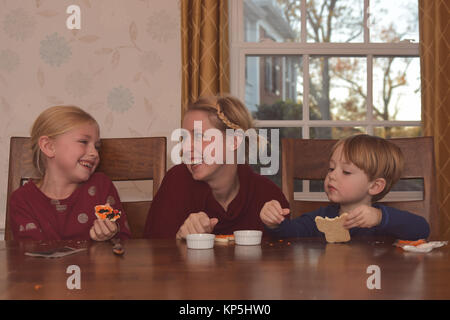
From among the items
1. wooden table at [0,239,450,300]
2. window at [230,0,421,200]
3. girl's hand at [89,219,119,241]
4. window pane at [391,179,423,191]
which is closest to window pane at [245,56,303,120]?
window at [230,0,421,200]

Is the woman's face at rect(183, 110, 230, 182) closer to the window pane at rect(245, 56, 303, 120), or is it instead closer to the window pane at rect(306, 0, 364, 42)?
the window pane at rect(245, 56, 303, 120)

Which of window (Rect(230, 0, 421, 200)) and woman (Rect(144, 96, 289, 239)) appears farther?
window (Rect(230, 0, 421, 200))

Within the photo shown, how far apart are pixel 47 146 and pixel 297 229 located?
3.41ft

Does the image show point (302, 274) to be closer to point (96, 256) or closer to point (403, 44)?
point (96, 256)

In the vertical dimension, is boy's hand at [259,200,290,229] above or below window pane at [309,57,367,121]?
below

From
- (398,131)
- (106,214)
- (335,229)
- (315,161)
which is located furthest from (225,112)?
(398,131)

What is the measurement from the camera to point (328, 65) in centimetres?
275

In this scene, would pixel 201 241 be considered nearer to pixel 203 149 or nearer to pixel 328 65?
pixel 203 149

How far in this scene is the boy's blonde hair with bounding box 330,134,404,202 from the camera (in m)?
1.62

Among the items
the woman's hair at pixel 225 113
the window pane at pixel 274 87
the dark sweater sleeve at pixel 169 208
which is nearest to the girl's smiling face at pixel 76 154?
the dark sweater sleeve at pixel 169 208

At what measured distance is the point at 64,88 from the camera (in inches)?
102

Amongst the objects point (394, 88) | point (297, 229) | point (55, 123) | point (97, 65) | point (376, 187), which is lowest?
point (297, 229)

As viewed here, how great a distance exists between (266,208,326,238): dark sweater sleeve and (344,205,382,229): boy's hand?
26cm
